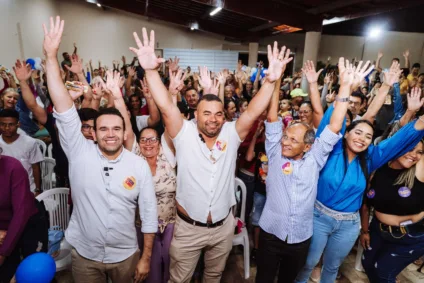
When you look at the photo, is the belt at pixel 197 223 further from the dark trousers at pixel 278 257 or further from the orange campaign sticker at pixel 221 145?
the orange campaign sticker at pixel 221 145

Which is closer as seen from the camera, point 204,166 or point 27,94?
point 204,166

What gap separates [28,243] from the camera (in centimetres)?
187

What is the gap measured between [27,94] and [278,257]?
2.52 meters

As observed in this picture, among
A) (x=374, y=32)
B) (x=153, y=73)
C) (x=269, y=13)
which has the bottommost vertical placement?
(x=153, y=73)

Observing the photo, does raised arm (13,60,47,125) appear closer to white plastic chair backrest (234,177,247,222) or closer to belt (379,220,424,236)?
white plastic chair backrest (234,177,247,222)

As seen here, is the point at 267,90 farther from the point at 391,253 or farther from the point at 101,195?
the point at 391,253

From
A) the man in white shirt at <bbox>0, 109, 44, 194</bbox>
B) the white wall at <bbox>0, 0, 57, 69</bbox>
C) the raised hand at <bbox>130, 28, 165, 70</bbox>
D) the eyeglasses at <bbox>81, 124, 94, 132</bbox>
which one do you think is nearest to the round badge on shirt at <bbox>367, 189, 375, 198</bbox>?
the raised hand at <bbox>130, 28, 165, 70</bbox>

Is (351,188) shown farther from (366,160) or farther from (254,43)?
(254,43)

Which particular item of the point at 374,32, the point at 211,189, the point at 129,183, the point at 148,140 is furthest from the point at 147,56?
the point at 374,32

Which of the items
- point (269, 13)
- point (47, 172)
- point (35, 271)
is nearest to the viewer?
point (35, 271)

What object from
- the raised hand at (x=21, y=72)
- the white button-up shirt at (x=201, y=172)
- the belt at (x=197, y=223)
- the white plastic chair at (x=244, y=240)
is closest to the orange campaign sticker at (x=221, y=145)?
the white button-up shirt at (x=201, y=172)

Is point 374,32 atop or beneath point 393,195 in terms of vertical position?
atop

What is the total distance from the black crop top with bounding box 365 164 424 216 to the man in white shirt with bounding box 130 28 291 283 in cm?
110

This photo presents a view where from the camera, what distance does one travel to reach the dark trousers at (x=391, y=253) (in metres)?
2.02
